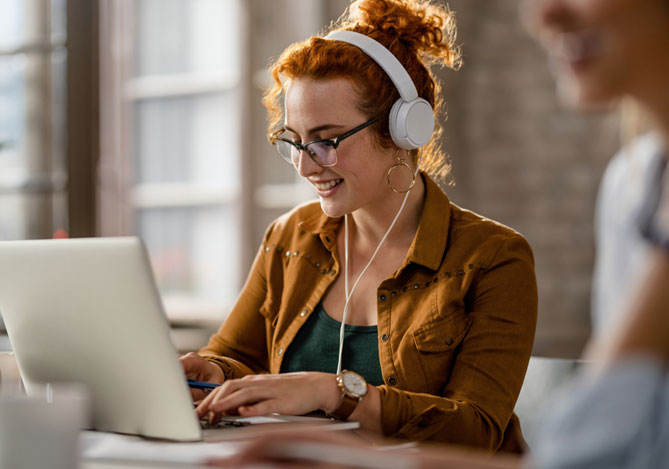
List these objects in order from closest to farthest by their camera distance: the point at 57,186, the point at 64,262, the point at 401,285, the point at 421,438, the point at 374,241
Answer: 1. the point at 64,262
2. the point at 421,438
3. the point at 401,285
4. the point at 374,241
5. the point at 57,186

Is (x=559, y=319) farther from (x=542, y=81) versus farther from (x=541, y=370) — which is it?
(x=541, y=370)

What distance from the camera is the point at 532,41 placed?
355 cm

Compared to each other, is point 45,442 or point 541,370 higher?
point 45,442

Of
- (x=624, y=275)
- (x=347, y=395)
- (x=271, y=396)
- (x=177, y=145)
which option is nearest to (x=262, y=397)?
(x=271, y=396)

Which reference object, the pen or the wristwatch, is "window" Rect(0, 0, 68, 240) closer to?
the pen

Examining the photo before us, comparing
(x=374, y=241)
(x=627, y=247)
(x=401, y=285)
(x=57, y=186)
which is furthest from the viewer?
(x=57, y=186)

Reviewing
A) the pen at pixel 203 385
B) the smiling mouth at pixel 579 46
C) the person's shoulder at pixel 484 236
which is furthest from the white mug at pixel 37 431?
the person's shoulder at pixel 484 236

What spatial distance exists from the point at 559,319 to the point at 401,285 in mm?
2091

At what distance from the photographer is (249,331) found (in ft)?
5.79

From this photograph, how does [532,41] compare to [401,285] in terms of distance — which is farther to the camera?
[532,41]

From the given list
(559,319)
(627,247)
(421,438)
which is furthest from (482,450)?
(559,319)

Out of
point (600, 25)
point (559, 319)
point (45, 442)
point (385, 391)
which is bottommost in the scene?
point (559, 319)

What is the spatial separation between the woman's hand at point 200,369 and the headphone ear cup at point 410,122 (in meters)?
0.56

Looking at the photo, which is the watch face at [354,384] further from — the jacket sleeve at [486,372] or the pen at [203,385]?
the pen at [203,385]
